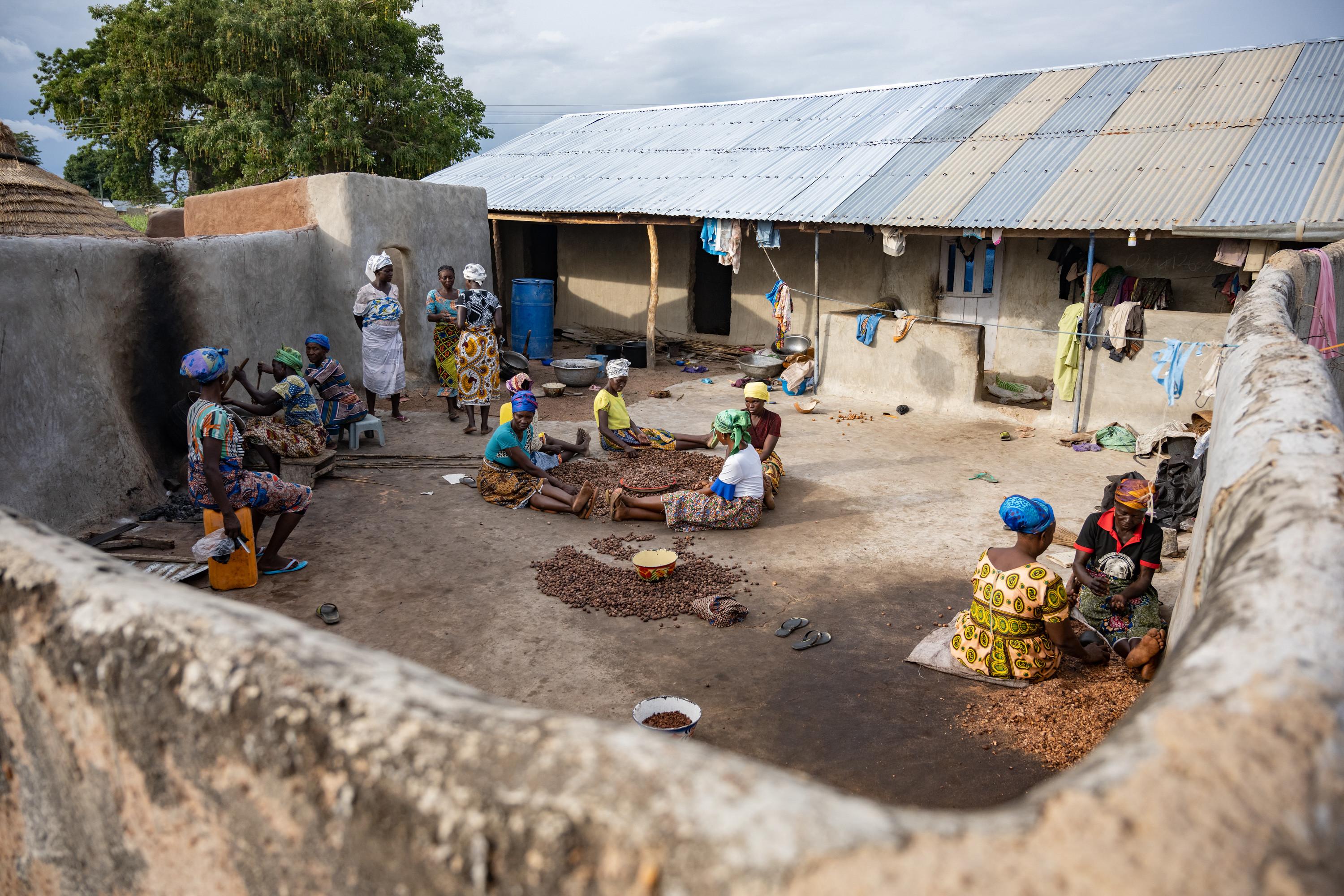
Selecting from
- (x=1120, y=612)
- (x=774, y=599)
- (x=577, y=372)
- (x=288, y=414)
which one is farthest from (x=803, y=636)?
(x=577, y=372)

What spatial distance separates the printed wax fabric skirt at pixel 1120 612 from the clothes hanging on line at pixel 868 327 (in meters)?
7.22

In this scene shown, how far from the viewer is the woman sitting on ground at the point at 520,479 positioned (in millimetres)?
7836

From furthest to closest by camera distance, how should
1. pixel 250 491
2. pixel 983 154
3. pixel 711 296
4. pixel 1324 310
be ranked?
pixel 711 296 → pixel 983 154 → pixel 1324 310 → pixel 250 491

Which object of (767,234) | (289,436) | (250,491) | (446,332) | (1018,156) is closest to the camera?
(250,491)

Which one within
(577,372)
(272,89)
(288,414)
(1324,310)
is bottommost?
(577,372)

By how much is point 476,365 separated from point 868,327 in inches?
203

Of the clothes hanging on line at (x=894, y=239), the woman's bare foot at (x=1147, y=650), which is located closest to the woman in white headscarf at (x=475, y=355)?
the clothes hanging on line at (x=894, y=239)

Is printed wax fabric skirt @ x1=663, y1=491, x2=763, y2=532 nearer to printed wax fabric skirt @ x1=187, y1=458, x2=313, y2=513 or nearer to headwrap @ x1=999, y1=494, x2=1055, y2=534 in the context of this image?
printed wax fabric skirt @ x1=187, y1=458, x2=313, y2=513

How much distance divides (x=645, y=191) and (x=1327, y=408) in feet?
41.5

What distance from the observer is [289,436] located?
27.1 ft

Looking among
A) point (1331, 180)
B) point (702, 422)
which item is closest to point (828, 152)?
point (702, 422)

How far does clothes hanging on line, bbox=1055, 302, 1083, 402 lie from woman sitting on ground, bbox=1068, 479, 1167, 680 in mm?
5683

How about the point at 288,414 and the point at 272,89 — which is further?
the point at 272,89

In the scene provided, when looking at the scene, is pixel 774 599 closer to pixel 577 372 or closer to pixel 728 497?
pixel 728 497
